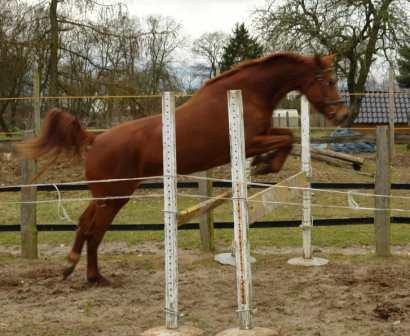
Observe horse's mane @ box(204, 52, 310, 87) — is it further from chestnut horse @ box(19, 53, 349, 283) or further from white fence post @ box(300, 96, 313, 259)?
white fence post @ box(300, 96, 313, 259)

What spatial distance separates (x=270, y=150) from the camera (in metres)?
4.65

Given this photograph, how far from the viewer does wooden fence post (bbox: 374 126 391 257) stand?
6477mm

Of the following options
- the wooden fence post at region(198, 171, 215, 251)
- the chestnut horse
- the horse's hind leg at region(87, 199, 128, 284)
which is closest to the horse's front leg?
the chestnut horse

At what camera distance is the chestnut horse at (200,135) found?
4.74 metres

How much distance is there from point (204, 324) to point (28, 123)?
35.9 feet

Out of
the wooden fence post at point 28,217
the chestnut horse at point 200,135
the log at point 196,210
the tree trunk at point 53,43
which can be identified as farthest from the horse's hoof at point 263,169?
the tree trunk at point 53,43

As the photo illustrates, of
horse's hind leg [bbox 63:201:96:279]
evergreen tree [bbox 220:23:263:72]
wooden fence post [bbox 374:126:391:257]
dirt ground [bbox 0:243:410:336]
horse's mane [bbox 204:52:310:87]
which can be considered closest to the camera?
dirt ground [bbox 0:243:410:336]

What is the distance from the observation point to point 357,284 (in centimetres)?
512

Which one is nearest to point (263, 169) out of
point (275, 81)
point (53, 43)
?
point (275, 81)

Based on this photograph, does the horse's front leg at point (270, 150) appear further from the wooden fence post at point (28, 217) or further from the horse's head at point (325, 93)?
the wooden fence post at point (28, 217)

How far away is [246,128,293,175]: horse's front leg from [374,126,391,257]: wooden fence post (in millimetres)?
2020

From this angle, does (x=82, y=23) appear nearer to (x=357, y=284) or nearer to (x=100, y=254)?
(x=100, y=254)

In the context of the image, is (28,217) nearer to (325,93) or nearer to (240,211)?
(325,93)

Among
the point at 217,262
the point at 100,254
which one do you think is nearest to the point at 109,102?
the point at 100,254
